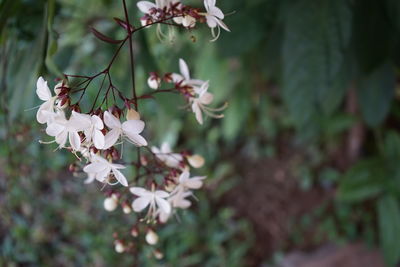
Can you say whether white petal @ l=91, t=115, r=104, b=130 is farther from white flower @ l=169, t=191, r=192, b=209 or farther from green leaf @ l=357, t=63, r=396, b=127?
green leaf @ l=357, t=63, r=396, b=127

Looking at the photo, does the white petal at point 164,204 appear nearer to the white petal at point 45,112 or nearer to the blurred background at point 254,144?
the white petal at point 45,112

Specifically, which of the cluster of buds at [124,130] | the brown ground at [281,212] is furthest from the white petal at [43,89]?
the brown ground at [281,212]

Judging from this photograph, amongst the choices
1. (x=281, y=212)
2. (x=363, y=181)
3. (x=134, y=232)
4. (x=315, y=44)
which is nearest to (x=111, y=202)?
(x=134, y=232)

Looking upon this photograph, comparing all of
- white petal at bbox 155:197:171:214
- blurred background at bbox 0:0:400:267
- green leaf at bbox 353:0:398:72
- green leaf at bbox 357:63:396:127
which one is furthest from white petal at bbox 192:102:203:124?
green leaf at bbox 357:63:396:127

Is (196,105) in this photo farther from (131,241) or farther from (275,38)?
(275,38)

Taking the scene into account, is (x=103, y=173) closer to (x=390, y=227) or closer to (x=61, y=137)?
(x=61, y=137)
